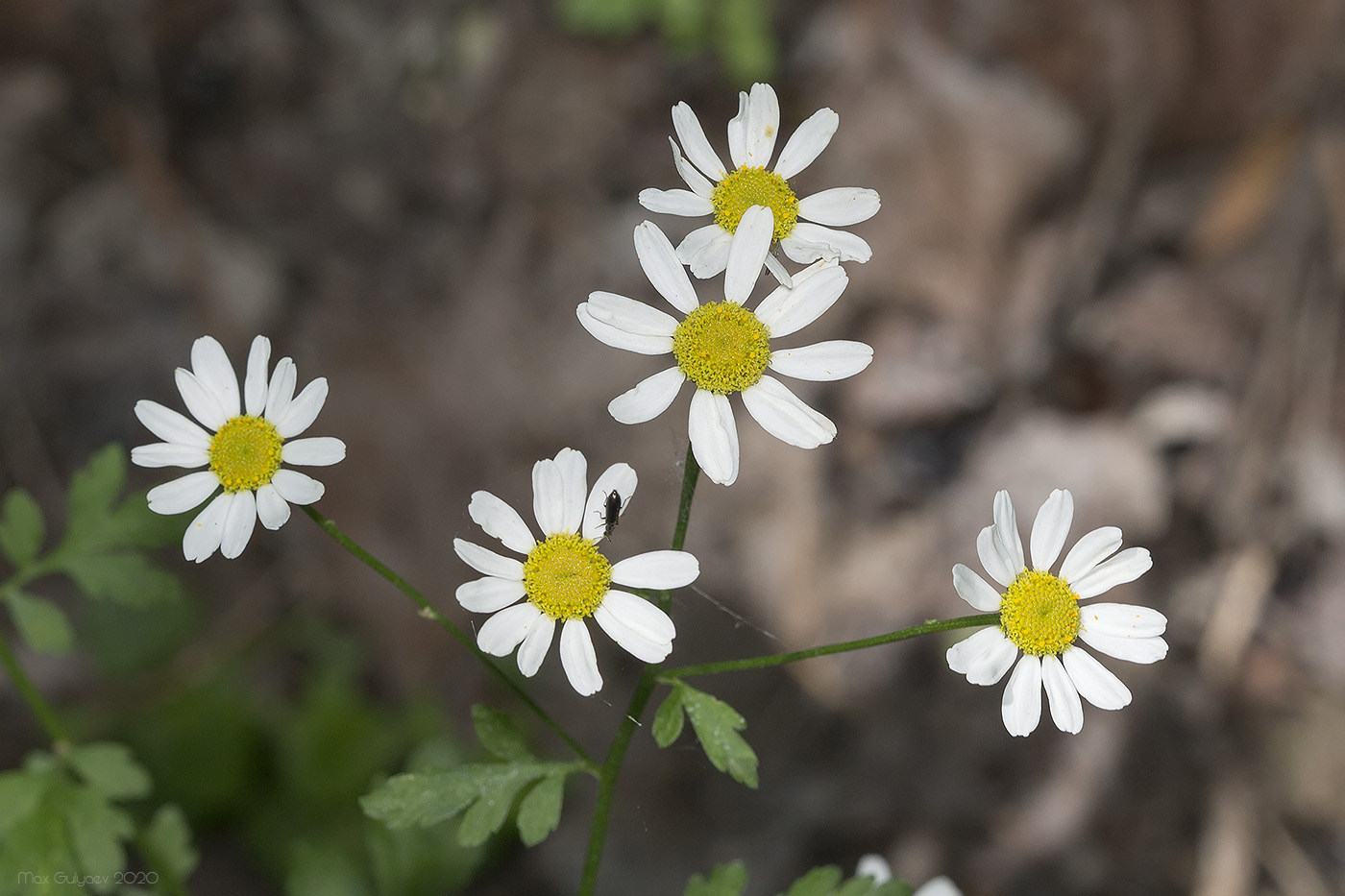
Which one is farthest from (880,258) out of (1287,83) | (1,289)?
(1,289)

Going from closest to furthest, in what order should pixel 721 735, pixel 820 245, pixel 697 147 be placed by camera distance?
1. pixel 721 735
2. pixel 820 245
3. pixel 697 147

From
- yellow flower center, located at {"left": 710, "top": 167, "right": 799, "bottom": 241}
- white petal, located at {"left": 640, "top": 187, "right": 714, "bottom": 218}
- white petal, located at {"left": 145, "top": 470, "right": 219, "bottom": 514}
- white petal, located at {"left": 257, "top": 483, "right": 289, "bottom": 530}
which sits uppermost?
yellow flower center, located at {"left": 710, "top": 167, "right": 799, "bottom": 241}

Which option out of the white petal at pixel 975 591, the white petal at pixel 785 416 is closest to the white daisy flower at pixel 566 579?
the white petal at pixel 785 416

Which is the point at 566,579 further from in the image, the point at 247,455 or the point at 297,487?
the point at 247,455

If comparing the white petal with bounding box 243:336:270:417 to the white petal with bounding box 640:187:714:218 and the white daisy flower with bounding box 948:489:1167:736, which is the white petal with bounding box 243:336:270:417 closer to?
the white petal with bounding box 640:187:714:218

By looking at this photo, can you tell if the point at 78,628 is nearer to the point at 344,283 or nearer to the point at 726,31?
the point at 344,283

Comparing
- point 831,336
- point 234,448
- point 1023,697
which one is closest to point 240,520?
point 234,448

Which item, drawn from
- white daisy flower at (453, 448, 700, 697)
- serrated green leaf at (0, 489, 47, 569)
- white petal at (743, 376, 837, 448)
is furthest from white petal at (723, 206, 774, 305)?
serrated green leaf at (0, 489, 47, 569)
